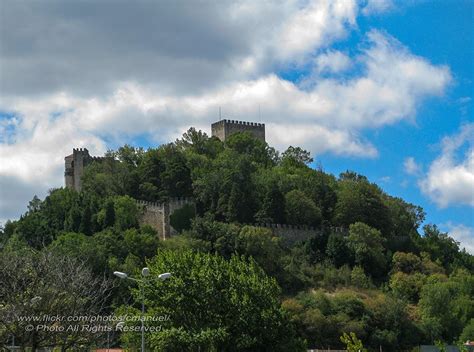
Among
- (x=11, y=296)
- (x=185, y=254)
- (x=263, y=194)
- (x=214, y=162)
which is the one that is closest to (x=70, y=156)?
(x=214, y=162)

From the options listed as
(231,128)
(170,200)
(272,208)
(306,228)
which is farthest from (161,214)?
(231,128)

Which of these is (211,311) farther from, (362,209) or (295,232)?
(362,209)

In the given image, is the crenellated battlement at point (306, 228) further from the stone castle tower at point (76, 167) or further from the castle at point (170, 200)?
the stone castle tower at point (76, 167)

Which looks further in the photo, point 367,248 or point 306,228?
point 306,228

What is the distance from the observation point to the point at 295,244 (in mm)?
86750

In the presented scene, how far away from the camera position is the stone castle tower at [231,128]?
380ft

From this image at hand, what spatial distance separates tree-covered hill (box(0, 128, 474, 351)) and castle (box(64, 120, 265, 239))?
66.4 inches

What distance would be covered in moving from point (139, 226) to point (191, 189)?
838 centimetres

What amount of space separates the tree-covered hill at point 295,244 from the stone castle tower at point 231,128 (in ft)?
42.3

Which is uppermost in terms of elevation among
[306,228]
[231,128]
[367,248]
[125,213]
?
[231,128]

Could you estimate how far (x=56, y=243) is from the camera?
7269cm

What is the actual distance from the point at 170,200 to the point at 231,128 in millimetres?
32359

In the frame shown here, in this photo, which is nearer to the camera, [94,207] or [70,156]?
[94,207]

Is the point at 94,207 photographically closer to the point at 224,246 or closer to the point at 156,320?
the point at 224,246
